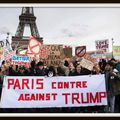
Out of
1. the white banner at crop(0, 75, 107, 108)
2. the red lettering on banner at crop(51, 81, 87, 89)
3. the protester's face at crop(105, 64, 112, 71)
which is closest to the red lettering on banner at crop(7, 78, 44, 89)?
the white banner at crop(0, 75, 107, 108)

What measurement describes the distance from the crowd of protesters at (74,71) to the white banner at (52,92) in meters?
0.12

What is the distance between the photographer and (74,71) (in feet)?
51.4

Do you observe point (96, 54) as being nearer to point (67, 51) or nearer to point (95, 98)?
point (67, 51)

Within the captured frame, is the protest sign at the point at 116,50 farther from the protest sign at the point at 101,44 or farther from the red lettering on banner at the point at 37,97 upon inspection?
the red lettering on banner at the point at 37,97

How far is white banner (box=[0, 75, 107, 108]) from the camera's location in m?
15.5

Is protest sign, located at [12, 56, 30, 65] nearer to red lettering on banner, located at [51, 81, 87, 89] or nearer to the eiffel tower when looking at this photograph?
the eiffel tower

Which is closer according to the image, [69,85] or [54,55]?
[69,85]

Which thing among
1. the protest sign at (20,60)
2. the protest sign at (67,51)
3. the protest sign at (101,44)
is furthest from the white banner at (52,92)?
the protest sign at (101,44)

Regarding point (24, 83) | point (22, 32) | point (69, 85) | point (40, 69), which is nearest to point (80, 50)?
point (69, 85)

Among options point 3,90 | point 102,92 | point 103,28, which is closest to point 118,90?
point 102,92

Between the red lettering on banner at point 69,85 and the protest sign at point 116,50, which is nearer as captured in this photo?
the red lettering on banner at point 69,85

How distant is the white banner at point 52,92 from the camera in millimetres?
15469

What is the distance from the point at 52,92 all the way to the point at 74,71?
0.75 metres
